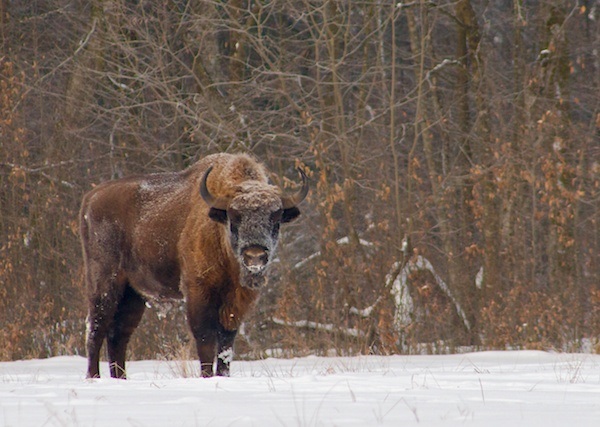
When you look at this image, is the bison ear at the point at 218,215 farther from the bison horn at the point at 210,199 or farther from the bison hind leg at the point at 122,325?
the bison hind leg at the point at 122,325

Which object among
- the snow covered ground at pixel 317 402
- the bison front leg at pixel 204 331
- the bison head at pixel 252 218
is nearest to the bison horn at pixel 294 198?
the bison head at pixel 252 218

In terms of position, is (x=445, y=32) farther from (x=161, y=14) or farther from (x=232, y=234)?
(x=232, y=234)

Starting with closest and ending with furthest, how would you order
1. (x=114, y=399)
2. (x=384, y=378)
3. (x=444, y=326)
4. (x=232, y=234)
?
(x=114, y=399) → (x=384, y=378) → (x=232, y=234) → (x=444, y=326)

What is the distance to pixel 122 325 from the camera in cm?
978

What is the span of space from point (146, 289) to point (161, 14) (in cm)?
798

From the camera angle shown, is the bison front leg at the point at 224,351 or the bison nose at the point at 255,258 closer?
the bison nose at the point at 255,258

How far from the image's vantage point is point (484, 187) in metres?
16.1

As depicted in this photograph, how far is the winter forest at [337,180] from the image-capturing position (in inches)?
538

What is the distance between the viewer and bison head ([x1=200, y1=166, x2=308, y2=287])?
8.02 metres

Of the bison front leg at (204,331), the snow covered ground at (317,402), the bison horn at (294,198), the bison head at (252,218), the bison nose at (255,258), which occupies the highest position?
the bison horn at (294,198)

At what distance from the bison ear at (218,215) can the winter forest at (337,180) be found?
4.54 metres

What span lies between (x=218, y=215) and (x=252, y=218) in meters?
0.36

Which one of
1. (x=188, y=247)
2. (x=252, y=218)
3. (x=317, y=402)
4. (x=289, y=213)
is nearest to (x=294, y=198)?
(x=289, y=213)

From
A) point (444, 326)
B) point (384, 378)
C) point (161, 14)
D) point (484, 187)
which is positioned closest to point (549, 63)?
point (484, 187)
